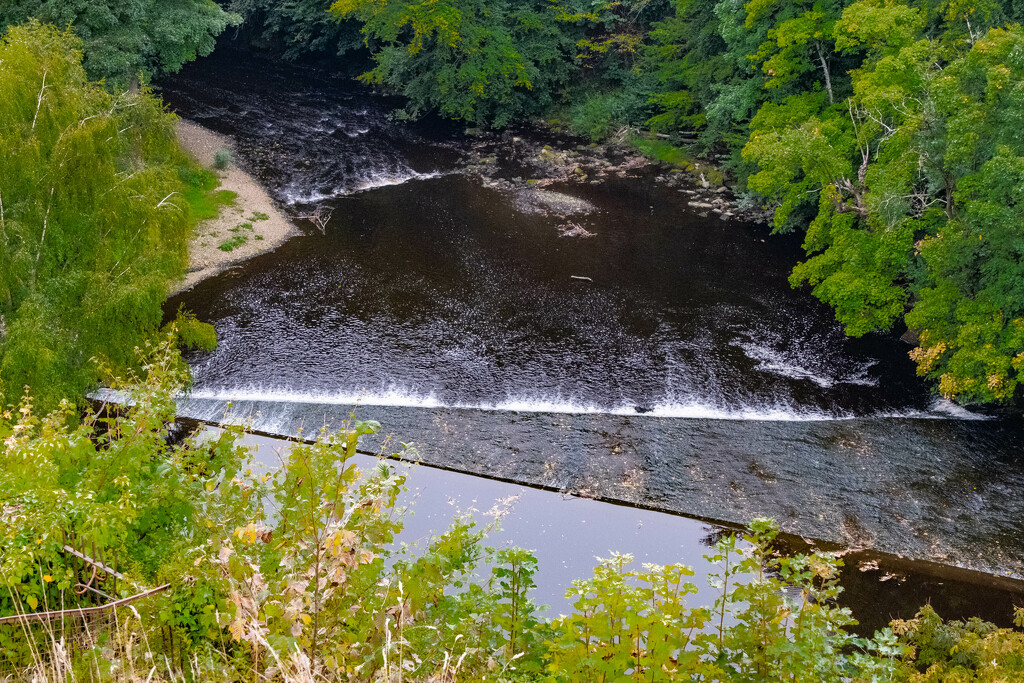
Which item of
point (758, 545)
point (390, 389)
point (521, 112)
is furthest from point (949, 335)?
point (521, 112)

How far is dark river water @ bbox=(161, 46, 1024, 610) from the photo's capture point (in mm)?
14438

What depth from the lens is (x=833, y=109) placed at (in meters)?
22.9

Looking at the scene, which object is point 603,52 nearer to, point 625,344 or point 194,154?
point 194,154

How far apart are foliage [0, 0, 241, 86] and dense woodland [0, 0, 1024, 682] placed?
0.10 m

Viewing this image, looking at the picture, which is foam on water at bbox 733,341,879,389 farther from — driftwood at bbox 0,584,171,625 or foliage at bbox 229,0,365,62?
foliage at bbox 229,0,365,62

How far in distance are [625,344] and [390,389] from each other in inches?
237

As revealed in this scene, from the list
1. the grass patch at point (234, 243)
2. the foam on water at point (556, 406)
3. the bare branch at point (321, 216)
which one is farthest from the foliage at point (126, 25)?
the foam on water at point (556, 406)

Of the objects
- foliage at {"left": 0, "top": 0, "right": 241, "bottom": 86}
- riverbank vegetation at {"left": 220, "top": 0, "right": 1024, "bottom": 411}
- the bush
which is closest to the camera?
riverbank vegetation at {"left": 220, "top": 0, "right": 1024, "bottom": 411}

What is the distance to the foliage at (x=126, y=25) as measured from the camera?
74.9 ft

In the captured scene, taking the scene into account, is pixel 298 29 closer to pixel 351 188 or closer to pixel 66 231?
pixel 351 188

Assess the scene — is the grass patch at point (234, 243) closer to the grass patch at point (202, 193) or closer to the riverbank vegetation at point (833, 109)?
the grass patch at point (202, 193)

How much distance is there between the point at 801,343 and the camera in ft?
62.8

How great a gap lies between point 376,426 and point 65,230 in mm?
10025

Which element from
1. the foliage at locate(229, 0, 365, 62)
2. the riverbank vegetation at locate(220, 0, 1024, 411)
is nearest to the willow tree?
the riverbank vegetation at locate(220, 0, 1024, 411)
